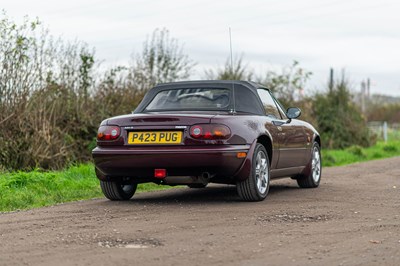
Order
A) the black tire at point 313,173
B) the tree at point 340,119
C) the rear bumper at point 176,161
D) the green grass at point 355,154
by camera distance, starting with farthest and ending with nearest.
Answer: the tree at point 340,119
the green grass at point 355,154
the black tire at point 313,173
the rear bumper at point 176,161

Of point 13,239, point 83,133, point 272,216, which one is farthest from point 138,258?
point 83,133

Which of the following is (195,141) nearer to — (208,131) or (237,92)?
(208,131)

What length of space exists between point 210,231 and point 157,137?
2425 mm

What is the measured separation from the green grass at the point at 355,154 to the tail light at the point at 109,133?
11.4 metres

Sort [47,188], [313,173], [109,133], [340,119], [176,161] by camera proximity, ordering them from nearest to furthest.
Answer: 1. [176,161]
2. [109,133]
3. [47,188]
4. [313,173]
5. [340,119]

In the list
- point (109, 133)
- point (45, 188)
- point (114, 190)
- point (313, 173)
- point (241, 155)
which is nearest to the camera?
point (241, 155)

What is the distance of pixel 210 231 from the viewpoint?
7.82 metres

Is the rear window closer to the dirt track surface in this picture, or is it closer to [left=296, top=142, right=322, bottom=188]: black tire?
the dirt track surface

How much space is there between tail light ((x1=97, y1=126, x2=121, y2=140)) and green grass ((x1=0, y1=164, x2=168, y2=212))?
1.15 meters

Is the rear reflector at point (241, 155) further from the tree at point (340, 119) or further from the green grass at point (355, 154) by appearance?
the tree at point (340, 119)

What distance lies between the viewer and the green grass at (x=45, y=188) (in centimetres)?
1095

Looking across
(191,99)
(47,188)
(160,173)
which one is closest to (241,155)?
(160,173)

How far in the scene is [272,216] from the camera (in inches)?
354

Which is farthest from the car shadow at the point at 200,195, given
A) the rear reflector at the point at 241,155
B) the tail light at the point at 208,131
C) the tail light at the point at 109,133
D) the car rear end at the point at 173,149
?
the tail light at the point at 208,131
